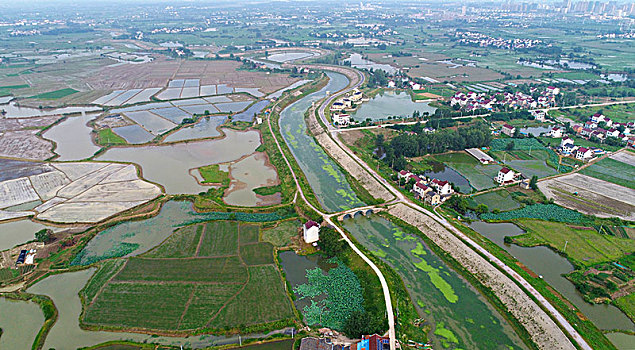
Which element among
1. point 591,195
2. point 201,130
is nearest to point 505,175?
point 591,195

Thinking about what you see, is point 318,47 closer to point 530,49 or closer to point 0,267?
point 530,49

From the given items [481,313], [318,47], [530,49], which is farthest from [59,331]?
[530,49]

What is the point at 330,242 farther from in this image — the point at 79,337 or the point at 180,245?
the point at 79,337

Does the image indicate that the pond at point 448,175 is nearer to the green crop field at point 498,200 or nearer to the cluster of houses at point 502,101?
the green crop field at point 498,200

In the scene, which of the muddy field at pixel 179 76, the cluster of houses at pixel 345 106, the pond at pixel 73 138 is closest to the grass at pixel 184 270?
the pond at pixel 73 138

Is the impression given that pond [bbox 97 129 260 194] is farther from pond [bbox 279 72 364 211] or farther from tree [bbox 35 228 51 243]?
tree [bbox 35 228 51 243]

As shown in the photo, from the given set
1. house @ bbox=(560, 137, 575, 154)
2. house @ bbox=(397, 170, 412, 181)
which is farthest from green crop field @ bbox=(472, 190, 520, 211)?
house @ bbox=(560, 137, 575, 154)

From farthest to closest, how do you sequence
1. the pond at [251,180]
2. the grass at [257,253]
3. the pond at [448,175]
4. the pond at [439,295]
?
the pond at [448,175]
the pond at [251,180]
the grass at [257,253]
the pond at [439,295]
